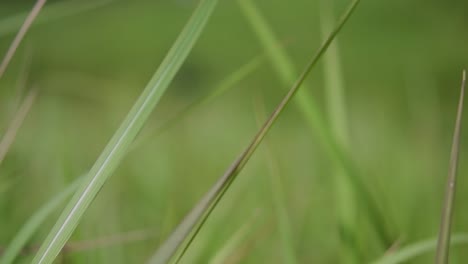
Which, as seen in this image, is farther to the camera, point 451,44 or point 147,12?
point 147,12

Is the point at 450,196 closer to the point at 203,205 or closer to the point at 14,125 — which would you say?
the point at 203,205

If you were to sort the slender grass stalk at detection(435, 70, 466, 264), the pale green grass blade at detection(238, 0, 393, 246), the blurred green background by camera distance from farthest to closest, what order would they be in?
the blurred green background
the pale green grass blade at detection(238, 0, 393, 246)
the slender grass stalk at detection(435, 70, 466, 264)

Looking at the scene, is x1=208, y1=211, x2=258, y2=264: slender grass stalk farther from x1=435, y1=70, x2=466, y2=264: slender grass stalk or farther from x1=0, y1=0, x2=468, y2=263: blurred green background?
x1=435, y1=70, x2=466, y2=264: slender grass stalk

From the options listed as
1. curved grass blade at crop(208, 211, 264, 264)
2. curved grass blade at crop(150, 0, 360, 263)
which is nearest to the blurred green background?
curved grass blade at crop(208, 211, 264, 264)

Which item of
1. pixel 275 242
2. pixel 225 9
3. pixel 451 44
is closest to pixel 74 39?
pixel 225 9

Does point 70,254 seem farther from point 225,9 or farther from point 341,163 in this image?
point 225,9

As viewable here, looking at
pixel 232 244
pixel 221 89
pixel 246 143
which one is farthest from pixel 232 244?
pixel 246 143
